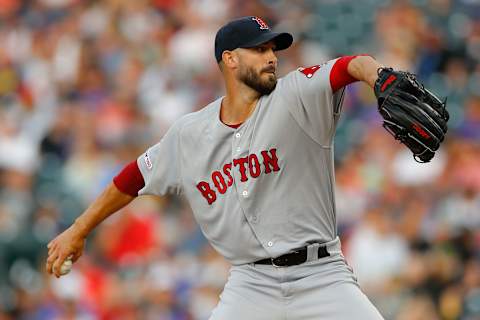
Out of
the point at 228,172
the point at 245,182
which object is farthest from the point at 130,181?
the point at 245,182

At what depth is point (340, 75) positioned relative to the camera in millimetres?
4172

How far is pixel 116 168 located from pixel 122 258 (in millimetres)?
894

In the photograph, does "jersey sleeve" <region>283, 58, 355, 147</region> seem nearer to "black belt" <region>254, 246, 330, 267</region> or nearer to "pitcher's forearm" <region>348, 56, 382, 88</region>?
"pitcher's forearm" <region>348, 56, 382, 88</region>

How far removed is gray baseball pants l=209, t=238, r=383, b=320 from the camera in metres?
4.31

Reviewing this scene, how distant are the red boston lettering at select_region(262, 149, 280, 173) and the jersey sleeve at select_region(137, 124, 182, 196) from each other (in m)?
0.52

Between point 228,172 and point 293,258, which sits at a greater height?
point 228,172

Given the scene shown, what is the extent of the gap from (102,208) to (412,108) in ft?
5.62

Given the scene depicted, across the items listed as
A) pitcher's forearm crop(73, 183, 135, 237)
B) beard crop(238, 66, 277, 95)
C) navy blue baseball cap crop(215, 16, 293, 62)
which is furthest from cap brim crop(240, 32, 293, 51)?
pitcher's forearm crop(73, 183, 135, 237)

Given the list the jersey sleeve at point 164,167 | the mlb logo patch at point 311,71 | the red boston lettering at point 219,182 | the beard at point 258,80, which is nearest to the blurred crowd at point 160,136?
the jersey sleeve at point 164,167

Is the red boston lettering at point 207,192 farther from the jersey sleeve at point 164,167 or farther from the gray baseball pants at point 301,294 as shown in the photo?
the gray baseball pants at point 301,294

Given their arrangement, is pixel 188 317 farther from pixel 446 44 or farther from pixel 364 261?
pixel 446 44

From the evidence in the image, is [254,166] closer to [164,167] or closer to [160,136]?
[164,167]

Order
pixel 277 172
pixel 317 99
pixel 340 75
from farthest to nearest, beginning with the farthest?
pixel 277 172, pixel 317 99, pixel 340 75

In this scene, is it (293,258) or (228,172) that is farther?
(228,172)
